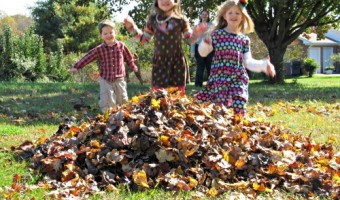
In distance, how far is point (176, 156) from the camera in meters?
3.99

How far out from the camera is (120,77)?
7512 millimetres

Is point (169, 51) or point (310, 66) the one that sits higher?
point (169, 51)

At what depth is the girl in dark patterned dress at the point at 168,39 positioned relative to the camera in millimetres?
6797

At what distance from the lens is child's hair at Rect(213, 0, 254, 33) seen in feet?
19.4

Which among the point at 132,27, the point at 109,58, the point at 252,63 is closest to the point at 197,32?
the point at 132,27

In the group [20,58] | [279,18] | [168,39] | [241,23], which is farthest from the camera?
[20,58]

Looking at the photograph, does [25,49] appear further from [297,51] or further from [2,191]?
[297,51]

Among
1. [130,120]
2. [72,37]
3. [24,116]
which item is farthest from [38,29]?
[130,120]

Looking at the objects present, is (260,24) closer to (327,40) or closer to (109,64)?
(109,64)

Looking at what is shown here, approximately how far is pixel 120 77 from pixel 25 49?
612 inches

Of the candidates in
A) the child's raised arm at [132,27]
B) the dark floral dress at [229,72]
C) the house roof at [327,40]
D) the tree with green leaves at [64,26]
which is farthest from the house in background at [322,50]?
the dark floral dress at [229,72]

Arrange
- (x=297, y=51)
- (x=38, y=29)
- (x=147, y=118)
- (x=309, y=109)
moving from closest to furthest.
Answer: (x=147, y=118), (x=309, y=109), (x=38, y=29), (x=297, y=51)

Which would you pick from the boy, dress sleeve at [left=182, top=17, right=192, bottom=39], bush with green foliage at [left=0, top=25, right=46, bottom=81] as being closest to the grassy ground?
the boy

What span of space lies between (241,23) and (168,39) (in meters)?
1.20
